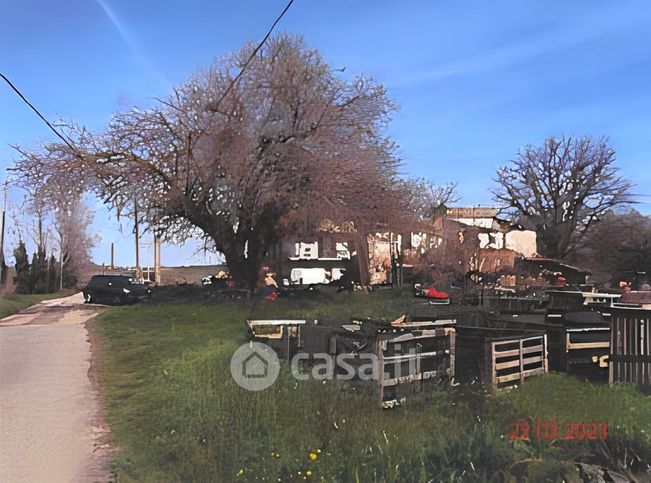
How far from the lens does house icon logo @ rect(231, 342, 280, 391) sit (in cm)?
959

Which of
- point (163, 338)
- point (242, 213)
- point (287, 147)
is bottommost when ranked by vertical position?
point (163, 338)

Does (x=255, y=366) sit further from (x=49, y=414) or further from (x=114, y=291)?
(x=114, y=291)

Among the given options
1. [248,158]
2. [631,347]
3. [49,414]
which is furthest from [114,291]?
[631,347]

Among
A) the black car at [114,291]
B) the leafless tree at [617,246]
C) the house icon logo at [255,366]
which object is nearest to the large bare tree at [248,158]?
the black car at [114,291]

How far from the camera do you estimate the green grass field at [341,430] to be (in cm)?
579

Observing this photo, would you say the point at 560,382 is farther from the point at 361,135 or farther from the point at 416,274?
the point at 416,274

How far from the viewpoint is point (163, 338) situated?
18.0m

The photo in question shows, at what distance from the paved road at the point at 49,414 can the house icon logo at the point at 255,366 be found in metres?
2.01

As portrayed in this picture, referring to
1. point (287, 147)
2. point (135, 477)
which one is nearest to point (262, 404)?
point (135, 477)

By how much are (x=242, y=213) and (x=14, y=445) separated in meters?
22.4

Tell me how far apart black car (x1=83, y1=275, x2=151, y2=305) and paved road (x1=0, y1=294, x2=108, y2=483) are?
58.7 ft

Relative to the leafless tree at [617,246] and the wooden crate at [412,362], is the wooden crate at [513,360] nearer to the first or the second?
the wooden crate at [412,362]

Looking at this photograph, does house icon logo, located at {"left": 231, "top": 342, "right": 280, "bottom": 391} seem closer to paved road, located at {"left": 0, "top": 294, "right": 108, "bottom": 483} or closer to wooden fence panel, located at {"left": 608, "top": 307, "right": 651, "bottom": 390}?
paved road, located at {"left": 0, "top": 294, "right": 108, "bottom": 483}

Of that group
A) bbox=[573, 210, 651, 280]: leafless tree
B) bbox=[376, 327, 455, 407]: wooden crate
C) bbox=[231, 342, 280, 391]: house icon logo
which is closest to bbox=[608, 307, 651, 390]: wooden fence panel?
bbox=[376, 327, 455, 407]: wooden crate
